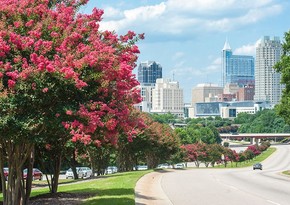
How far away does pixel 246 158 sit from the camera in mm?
123438

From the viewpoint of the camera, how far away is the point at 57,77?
1141cm

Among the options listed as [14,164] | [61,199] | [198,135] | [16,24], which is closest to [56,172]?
[61,199]

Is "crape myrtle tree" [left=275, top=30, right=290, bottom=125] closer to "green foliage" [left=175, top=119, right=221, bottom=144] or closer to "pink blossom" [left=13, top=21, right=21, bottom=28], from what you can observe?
"pink blossom" [left=13, top=21, right=21, bottom=28]

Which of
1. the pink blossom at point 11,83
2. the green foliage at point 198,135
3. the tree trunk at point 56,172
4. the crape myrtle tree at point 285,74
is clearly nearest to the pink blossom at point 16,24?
Result: the pink blossom at point 11,83

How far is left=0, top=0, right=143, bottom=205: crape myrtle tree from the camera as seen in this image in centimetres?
1142

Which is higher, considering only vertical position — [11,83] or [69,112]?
[11,83]

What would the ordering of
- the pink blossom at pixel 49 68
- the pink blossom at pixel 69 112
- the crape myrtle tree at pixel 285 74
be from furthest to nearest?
1. the crape myrtle tree at pixel 285 74
2. the pink blossom at pixel 69 112
3. the pink blossom at pixel 49 68

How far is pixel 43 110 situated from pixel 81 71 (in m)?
1.26

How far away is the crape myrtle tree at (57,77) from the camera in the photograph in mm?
11422

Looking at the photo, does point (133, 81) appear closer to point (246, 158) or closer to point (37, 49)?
point (37, 49)

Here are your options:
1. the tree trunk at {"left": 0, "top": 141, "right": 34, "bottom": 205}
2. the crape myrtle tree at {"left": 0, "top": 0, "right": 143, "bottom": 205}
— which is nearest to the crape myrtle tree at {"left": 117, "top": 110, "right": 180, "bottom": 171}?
the tree trunk at {"left": 0, "top": 141, "right": 34, "bottom": 205}

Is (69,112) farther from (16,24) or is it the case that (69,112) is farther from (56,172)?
(56,172)

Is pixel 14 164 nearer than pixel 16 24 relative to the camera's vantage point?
No

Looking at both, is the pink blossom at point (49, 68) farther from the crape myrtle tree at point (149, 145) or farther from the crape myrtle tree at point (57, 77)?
the crape myrtle tree at point (149, 145)
